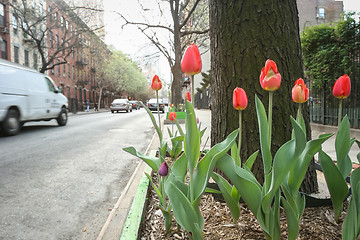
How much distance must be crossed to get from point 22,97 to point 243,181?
9386 mm

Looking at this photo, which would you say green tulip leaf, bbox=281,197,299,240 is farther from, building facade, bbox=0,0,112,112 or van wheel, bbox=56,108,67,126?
van wheel, bbox=56,108,67,126

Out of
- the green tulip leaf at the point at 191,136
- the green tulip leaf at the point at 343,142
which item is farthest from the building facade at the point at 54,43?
the green tulip leaf at the point at 343,142

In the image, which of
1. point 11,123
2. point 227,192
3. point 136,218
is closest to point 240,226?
point 227,192

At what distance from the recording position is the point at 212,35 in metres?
2.34

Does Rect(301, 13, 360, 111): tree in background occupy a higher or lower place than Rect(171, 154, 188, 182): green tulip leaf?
higher

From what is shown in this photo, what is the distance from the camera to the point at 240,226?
1.58 metres

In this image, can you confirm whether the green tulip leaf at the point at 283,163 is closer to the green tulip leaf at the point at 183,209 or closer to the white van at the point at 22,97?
the green tulip leaf at the point at 183,209

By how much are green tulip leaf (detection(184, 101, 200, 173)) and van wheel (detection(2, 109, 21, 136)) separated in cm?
854

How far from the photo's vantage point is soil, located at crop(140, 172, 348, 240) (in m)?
1.47

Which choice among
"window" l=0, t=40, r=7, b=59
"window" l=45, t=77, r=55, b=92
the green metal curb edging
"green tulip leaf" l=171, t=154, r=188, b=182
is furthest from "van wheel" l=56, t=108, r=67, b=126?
"window" l=0, t=40, r=7, b=59

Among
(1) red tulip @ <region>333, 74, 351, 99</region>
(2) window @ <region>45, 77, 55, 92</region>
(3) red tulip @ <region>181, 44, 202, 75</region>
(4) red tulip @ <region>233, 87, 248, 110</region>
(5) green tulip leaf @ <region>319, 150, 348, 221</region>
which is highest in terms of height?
(2) window @ <region>45, 77, 55, 92</region>

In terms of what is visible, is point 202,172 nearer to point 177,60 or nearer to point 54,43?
point 177,60

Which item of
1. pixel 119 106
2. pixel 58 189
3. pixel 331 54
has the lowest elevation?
pixel 58 189

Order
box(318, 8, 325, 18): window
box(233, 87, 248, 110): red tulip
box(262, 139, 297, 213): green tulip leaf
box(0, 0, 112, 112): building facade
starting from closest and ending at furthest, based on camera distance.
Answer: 1. box(262, 139, 297, 213): green tulip leaf
2. box(233, 87, 248, 110): red tulip
3. box(0, 0, 112, 112): building facade
4. box(318, 8, 325, 18): window
